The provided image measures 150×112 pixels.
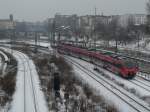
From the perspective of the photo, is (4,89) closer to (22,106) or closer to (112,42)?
(22,106)

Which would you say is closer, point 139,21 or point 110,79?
point 110,79

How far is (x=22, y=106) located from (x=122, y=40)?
6452 centimetres

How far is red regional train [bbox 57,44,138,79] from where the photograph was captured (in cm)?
3839

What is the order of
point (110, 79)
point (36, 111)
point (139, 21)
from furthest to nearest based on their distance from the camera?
point (139, 21) < point (110, 79) < point (36, 111)

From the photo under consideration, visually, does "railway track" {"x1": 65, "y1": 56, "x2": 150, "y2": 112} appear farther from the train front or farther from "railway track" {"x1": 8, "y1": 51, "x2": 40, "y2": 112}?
"railway track" {"x1": 8, "y1": 51, "x2": 40, "y2": 112}

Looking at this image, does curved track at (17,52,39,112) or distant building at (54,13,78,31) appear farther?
distant building at (54,13,78,31)

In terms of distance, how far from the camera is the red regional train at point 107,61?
38.4 metres

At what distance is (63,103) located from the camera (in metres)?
27.1

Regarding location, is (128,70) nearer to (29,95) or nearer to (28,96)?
(29,95)

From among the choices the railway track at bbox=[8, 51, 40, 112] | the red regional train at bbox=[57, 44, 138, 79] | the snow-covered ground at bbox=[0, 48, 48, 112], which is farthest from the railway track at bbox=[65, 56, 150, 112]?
the railway track at bbox=[8, 51, 40, 112]

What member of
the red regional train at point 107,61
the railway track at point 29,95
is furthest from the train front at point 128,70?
the railway track at point 29,95

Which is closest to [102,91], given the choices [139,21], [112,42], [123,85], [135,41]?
[123,85]

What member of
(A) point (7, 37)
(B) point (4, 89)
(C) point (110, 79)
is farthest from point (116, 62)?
(A) point (7, 37)

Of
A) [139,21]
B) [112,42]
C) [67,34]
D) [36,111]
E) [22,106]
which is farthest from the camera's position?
[139,21]
